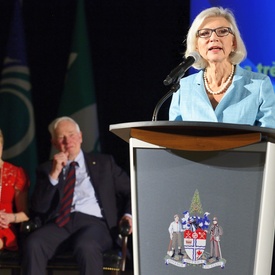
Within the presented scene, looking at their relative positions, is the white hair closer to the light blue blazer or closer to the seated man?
the light blue blazer

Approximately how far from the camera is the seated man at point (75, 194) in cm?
441

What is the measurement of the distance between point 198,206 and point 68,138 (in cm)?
270

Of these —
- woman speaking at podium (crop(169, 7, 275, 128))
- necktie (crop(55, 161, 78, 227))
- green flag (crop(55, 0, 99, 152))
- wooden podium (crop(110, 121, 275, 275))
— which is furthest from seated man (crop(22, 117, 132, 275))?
wooden podium (crop(110, 121, 275, 275))

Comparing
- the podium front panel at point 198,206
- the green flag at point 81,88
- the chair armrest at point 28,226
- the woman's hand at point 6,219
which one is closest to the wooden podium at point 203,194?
the podium front panel at point 198,206

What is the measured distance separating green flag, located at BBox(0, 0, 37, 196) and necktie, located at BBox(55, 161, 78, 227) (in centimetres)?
54

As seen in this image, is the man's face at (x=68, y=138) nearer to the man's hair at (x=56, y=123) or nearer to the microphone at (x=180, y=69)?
the man's hair at (x=56, y=123)

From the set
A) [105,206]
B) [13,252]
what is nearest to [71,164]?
[105,206]

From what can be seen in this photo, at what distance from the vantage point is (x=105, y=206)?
453cm

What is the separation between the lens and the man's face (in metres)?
4.68

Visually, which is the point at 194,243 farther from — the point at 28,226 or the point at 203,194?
the point at 28,226

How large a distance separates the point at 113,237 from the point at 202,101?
221 centimetres

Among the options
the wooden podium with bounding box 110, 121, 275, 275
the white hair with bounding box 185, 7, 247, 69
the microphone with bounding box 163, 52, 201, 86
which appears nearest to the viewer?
the wooden podium with bounding box 110, 121, 275, 275

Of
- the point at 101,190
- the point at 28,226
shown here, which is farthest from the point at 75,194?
the point at 28,226

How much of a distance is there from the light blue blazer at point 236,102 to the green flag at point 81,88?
252cm
